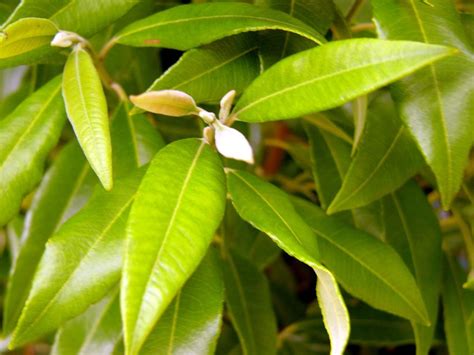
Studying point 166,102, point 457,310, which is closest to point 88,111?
point 166,102

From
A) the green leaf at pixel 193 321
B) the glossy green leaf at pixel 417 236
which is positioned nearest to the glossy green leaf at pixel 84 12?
the green leaf at pixel 193 321

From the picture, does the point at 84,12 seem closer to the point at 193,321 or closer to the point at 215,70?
the point at 215,70

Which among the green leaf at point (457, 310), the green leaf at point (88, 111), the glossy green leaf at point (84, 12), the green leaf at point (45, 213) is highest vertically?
the glossy green leaf at point (84, 12)

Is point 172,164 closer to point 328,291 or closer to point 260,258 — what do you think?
point 328,291

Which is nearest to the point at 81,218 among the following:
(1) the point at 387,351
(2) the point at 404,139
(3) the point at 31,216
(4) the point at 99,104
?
(4) the point at 99,104

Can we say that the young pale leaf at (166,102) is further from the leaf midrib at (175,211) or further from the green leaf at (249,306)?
the green leaf at (249,306)
